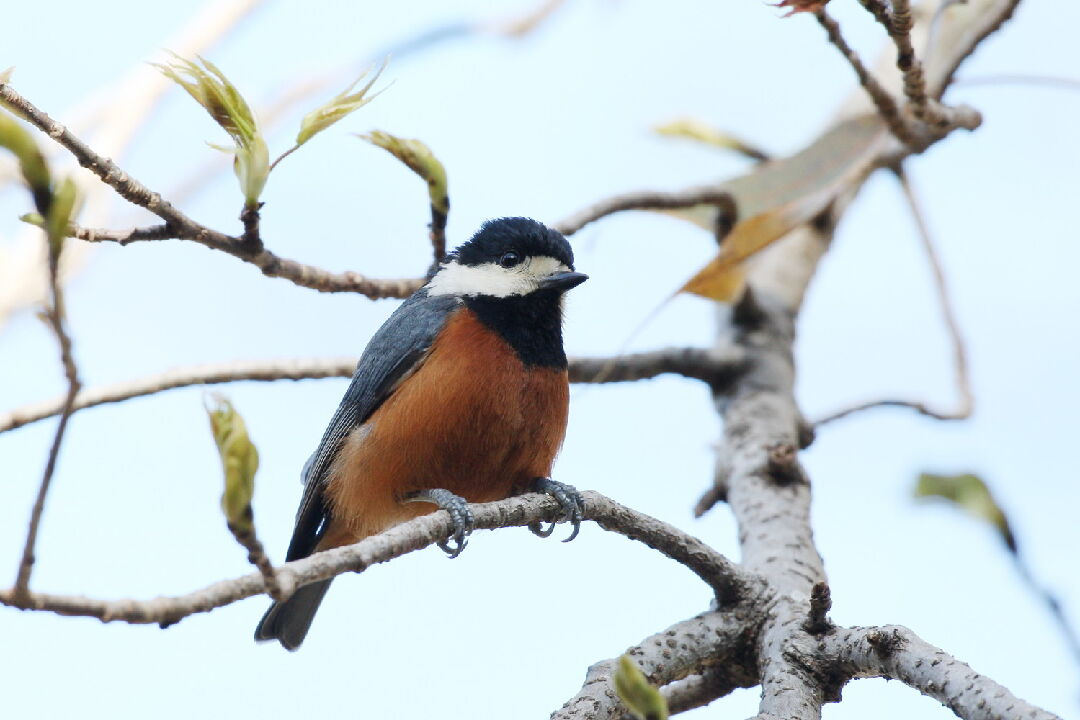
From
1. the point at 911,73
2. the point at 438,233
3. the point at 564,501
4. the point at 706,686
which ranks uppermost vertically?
the point at 911,73

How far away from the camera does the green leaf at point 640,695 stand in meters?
1.88

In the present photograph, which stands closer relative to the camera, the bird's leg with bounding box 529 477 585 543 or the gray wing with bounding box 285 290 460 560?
the bird's leg with bounding box 529 477 585 543

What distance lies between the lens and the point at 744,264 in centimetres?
488

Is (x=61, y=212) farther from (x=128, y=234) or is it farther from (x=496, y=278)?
(x=496, y=278)

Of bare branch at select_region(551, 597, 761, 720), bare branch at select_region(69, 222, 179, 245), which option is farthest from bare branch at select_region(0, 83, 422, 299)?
bare branch at select_region(551, 597, 761, 720)

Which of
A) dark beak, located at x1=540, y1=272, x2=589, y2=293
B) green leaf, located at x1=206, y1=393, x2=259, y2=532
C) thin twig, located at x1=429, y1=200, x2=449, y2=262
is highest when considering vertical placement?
dark beak, located at x1=540, y1=272, x2=589, y2=293

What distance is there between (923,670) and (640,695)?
1.06 metres

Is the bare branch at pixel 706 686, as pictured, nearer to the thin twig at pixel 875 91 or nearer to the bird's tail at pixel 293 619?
the bird's tail at pixel 293 619

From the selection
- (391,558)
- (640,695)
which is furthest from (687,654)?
(640,695)

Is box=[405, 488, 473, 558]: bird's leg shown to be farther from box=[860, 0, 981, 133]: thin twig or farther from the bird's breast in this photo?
box=[860, 0, 981, 133]: thin twig

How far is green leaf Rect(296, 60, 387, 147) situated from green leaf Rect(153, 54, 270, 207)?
126mm

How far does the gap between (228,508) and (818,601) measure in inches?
70.4

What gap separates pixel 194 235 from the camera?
3.24 m

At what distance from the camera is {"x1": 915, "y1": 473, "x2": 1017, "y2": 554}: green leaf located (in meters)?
2.56
